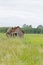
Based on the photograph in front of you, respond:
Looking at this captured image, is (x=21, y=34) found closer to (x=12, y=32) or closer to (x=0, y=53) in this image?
(x=12, y=32)

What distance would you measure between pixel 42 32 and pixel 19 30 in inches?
1270

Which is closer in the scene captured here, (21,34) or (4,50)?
(4,50)

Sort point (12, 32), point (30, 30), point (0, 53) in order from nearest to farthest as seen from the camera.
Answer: point (0, 53) < point (12, 32) < point (30, 30)

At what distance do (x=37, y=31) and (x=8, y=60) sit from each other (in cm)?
6802

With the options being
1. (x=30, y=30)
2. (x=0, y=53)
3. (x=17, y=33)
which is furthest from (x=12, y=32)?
(x=0, y=53)

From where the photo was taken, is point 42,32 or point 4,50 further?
point 42,32

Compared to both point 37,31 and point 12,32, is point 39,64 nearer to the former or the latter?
point 12,32

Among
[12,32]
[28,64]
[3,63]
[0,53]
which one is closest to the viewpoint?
[3,63]

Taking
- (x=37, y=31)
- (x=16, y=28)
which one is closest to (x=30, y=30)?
(x=37, y=31)

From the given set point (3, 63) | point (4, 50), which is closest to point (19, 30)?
point (4, 50)

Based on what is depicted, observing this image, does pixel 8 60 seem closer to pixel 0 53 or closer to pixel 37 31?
pixel 0 53

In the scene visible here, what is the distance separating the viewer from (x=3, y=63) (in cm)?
800

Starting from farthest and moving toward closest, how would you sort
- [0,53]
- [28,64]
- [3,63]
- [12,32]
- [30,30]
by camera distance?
[30,30], [12,32], [0,53], [28,64], [3,63]

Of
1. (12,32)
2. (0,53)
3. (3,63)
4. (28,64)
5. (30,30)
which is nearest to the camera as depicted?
(3,63)
